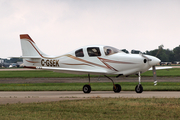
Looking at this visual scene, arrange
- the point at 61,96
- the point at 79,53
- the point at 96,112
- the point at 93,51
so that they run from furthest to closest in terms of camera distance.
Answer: the point at 79,53
the point at 93,51
the point at 61,96
the point at 96,112

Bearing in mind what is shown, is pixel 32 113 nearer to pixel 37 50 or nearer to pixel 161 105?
pixel 161 105

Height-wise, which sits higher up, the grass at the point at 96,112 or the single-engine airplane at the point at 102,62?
the single-engine airplane at the point at 102,62

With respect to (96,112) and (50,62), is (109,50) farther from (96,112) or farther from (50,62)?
(96,112)

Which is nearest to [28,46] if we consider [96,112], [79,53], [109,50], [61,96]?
[79,53]

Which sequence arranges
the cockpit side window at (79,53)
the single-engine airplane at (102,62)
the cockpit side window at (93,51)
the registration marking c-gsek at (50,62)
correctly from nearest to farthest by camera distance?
the single-engine airplane at (102,62) < the cockpit side window at (93,51) < the cockpit side window at (79,53) < the registration marking c-gsek at (50,62)

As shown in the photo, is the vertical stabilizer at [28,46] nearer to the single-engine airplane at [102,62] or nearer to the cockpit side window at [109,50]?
the single-engine airplane at [102,62]

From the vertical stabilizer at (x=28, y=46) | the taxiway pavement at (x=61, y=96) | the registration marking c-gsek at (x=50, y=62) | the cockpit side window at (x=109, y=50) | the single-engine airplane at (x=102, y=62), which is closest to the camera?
the taxiway pavement at (x=61, y=96)

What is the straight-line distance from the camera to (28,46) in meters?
26.0

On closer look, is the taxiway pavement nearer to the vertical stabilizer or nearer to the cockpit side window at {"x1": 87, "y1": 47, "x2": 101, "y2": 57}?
the cockpit side window at {"x1": 87, "y1": 47, "x2": 101, "y2": 57}

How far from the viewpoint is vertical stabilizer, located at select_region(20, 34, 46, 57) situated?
84.8 feet

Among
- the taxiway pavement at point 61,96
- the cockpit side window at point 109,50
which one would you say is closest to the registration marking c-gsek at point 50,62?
the cockpit side window at point 109,50

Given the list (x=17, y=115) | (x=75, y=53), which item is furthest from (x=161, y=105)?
(x=75, y=53)

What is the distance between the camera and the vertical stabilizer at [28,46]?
2586cm

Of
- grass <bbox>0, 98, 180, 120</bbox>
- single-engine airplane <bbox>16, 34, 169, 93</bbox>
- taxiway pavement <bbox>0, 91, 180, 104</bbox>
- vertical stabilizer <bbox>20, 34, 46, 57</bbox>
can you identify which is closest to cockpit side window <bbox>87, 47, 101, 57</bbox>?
single-engine airplane <bbox>16, 34, 169, 93</bbox>
